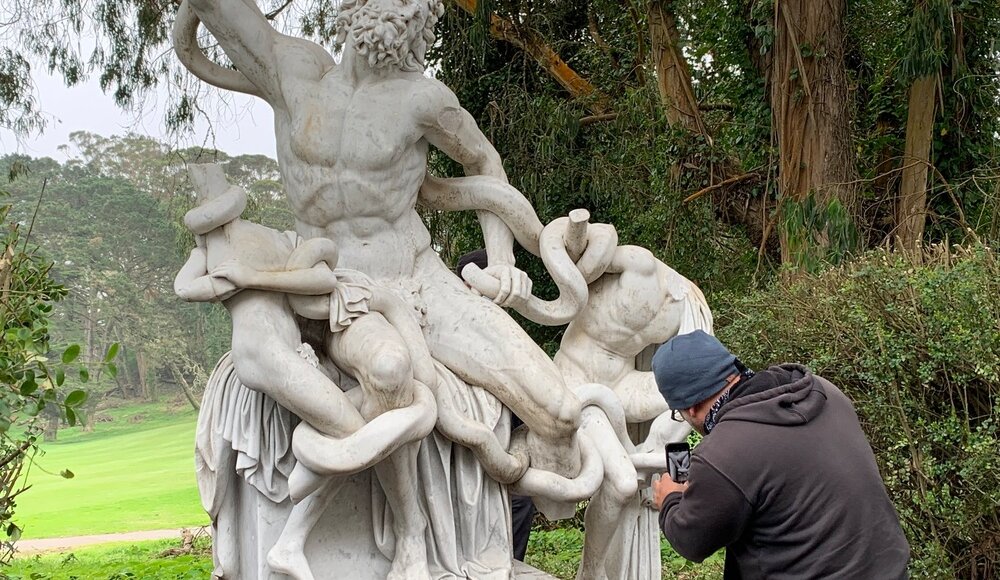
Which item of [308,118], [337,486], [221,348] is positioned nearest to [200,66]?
[308,118]

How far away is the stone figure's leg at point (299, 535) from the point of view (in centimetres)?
243

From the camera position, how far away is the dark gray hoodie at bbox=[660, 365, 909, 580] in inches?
74.1

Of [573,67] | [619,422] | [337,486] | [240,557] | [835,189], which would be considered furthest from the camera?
[573,67]

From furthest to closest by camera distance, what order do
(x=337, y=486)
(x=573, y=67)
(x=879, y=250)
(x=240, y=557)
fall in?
(x=573, y=67)
(x=879, y=250)
(x=240, y=557)
(x=337, y=486)

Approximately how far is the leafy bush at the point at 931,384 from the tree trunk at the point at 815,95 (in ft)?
4.87

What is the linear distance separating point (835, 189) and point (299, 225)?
11.8ft

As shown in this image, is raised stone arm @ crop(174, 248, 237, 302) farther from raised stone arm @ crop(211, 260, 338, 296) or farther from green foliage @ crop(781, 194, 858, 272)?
green foliage @ crop(781, 194, 858, 272)

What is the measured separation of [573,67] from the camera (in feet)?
25.4

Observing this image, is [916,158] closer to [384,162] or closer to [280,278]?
[384,162]

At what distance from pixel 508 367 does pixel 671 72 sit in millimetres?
4554

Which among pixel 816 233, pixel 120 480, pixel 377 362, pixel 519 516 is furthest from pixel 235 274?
pixel 120 480

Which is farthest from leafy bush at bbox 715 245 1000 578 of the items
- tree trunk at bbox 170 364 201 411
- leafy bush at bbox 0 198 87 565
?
tree trunk at bbox 170 364 201 411

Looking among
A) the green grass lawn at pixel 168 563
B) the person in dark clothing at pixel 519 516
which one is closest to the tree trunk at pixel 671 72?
the green grass lawn at pixel 168 563

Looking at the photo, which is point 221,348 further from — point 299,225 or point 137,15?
point 299,225
